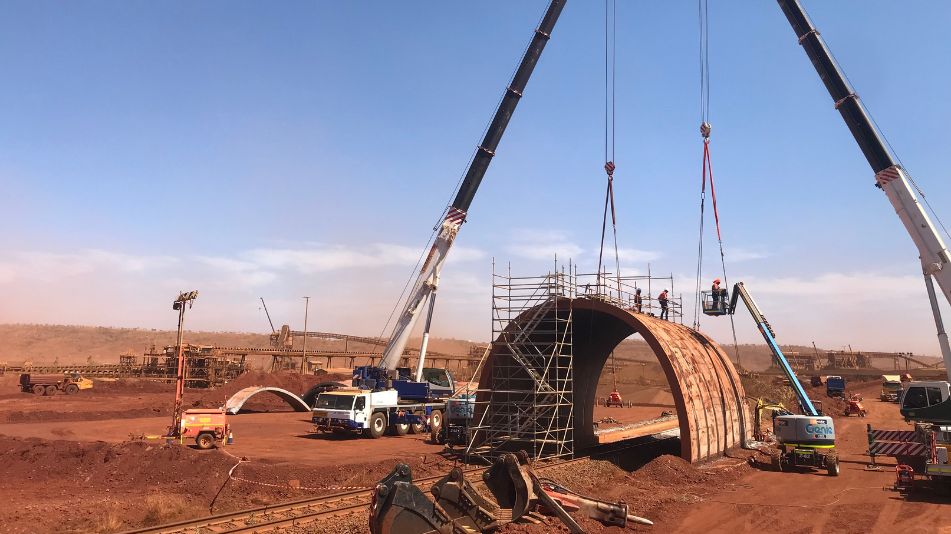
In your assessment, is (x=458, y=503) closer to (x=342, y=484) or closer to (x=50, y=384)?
(x=342, y=484)

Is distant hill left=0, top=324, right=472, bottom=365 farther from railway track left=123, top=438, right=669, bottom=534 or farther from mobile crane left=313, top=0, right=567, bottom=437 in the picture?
railway track left=123, top=438, right=669, bottom=534

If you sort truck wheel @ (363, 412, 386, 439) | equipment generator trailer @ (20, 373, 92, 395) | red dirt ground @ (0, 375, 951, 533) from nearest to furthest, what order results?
red dirt ground @ (0, 375, 951, 533) < truck wheel @ (363, 412, 386, 439) < equipment generator trailer @ (20, 373, 92, 395)

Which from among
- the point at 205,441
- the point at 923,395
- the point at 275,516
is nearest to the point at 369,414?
the point at 205,441

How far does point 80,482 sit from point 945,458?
2647 cm

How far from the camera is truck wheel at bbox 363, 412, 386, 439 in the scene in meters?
28.9

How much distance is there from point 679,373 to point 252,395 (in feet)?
99.1

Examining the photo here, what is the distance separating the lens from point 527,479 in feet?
40.2

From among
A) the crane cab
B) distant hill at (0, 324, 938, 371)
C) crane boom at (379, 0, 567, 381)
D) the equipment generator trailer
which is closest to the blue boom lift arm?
the crane cab

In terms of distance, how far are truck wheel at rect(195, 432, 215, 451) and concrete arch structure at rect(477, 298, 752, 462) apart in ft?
38.5

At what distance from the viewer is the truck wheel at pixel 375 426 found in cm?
2891

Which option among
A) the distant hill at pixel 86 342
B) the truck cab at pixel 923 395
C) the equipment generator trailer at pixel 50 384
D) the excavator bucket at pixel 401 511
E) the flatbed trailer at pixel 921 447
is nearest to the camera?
the excavator bucket at pixel 401 511

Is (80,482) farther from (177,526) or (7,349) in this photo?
(7,349)

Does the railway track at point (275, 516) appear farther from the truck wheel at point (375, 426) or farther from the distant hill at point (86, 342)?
the distant hill at point (86, 342)

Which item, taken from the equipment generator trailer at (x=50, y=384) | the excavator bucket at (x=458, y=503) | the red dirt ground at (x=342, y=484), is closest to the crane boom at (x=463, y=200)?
the red dirt ground at (x=342, y=484)
